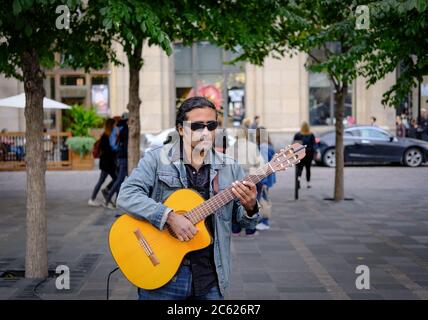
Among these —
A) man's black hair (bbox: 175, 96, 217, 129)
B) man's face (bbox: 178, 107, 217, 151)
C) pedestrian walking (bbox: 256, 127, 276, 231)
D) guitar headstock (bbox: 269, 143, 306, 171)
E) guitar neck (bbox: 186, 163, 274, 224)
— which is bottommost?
pedestrian walking (bbox: 256, 127, 276, 231)

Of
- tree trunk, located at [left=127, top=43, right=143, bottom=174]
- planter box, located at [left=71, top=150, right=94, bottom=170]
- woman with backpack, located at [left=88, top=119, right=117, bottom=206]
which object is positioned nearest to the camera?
tree trunk, located at [left=127, top=43, right=143, bottom=174]

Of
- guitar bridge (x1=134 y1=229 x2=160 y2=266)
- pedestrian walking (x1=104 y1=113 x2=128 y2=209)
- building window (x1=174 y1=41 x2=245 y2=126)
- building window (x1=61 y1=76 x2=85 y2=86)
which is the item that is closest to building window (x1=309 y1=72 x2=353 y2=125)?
building window (x1=174 y1=41 x2=245 y2=126)

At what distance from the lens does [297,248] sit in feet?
31.1

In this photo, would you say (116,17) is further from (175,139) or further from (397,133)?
(397,133)

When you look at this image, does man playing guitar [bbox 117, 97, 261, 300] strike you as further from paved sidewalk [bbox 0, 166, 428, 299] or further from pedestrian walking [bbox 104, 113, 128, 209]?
pedestrian walking [bbox 104, 113, 128, 209]

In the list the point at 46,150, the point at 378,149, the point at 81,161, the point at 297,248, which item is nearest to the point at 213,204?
the point at 297,248

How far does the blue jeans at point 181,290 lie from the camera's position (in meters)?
3.88

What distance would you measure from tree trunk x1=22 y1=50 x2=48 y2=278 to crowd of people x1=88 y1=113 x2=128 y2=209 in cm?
572

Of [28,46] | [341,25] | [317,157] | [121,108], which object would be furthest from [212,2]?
[121,108]

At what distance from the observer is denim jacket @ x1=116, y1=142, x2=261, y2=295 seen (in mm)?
3924

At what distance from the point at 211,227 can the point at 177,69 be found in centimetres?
2701

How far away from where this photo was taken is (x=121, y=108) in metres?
29.7

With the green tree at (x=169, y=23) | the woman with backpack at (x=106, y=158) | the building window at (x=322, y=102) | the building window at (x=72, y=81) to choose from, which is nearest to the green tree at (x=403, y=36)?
the green tree at (x=169, y=23)

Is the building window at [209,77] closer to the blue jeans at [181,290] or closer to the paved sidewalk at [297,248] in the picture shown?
the paved sidewalk at [297,248]
